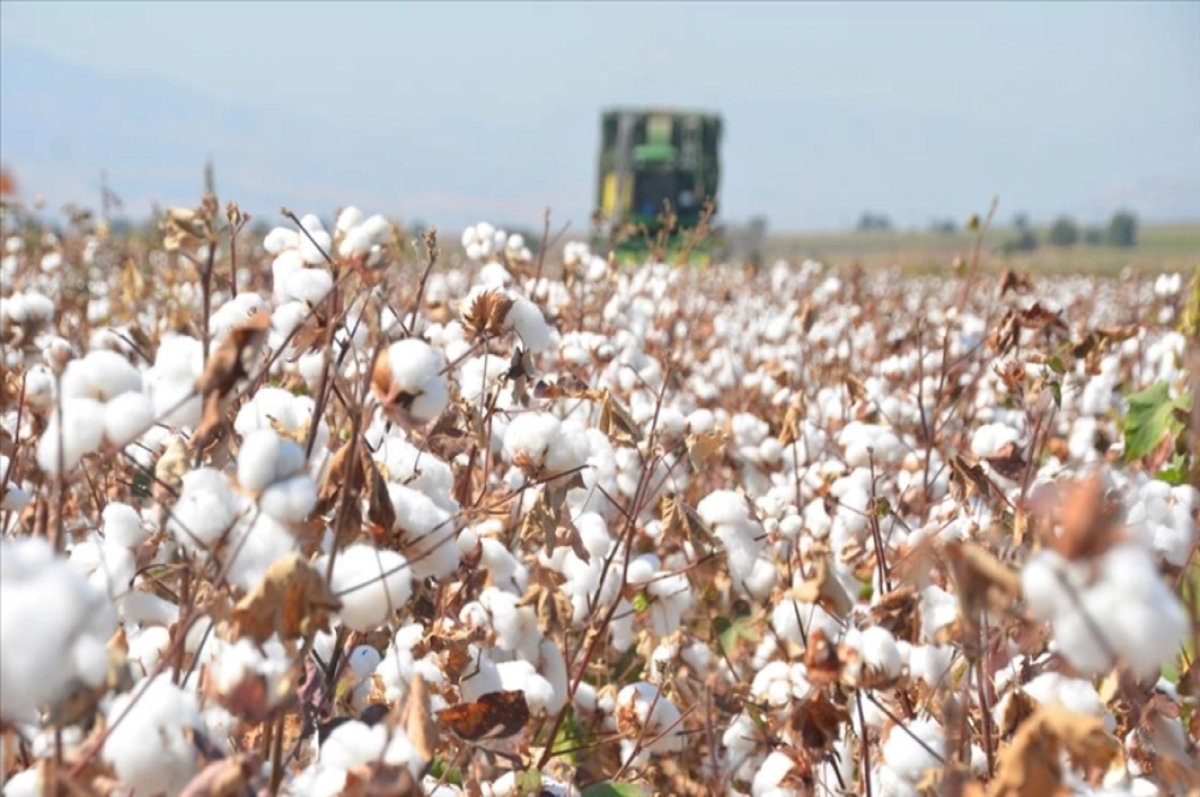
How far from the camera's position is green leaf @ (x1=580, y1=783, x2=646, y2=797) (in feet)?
5.29

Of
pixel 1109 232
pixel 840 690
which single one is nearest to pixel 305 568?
pixel 840 690

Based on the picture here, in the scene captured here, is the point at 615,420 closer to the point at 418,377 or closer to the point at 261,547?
the point at 418,377

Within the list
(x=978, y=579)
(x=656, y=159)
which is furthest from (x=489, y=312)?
(x=656, y=159)

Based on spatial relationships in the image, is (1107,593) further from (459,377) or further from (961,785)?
(459,377)

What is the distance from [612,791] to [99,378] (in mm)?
872

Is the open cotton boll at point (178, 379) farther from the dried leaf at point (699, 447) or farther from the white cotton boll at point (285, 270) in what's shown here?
the dried leaf at point (699, 447)

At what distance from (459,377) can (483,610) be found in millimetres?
748

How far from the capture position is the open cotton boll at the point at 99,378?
1.02 metres

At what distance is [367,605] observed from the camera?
40.2 inches

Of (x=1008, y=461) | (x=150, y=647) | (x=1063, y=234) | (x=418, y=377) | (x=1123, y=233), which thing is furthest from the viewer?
(x=1063, y=234)

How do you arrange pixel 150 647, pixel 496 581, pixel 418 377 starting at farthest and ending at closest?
pixel 496 581
pixel 150 647
pixel 418 377

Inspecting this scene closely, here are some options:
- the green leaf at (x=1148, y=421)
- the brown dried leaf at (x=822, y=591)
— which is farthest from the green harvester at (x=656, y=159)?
the brown dried leaf at (x=822, y=591)

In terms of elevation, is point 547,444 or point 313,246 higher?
point 313,246

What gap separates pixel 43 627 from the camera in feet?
2.63
